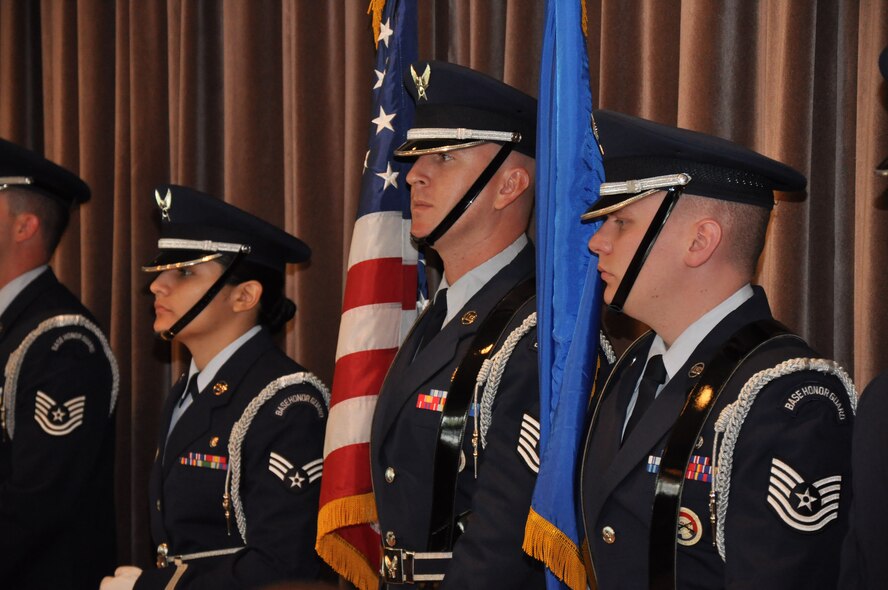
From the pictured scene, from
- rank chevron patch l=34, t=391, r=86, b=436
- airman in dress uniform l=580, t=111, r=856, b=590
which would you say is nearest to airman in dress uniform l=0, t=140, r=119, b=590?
rank chevron patch l=34, t=391, r=86, b=436

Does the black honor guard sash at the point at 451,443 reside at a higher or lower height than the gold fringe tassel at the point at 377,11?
lower

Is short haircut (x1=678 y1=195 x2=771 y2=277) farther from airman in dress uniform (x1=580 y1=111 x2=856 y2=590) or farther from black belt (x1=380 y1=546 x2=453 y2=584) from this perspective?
black belt (x1=380 y1=546 x2=453 y2=584)

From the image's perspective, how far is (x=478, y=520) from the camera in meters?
1.91

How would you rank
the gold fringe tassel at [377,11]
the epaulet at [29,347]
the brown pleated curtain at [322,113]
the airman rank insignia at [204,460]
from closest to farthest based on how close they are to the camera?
1. the brown pleated curtain at [322,113]
2. the airman rank insignia at [204,460]
3. the gold fringe tassel at [377,11]
4. the epaulet at [29,347]

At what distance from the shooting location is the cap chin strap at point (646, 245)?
1.76 metres

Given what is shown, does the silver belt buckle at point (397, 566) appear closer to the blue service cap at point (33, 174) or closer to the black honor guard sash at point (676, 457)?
the black honor guard sash at point (676, 457)

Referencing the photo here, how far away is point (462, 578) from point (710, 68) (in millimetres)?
1304

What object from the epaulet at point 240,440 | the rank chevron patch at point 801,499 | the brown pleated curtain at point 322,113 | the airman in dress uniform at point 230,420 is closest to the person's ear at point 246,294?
the airman in dress uniform at point 230,420

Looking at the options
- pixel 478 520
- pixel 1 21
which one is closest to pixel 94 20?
pixel 1 21

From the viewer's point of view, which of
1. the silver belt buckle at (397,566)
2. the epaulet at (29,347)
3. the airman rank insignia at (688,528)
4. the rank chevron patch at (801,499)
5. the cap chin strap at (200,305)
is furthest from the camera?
the epaulet at (29,347)

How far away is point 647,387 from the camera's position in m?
1.81

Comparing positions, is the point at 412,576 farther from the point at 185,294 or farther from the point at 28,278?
the point at 28,278

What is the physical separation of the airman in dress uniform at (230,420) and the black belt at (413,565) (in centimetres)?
27

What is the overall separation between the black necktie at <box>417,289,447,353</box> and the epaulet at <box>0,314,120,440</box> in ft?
3.93
